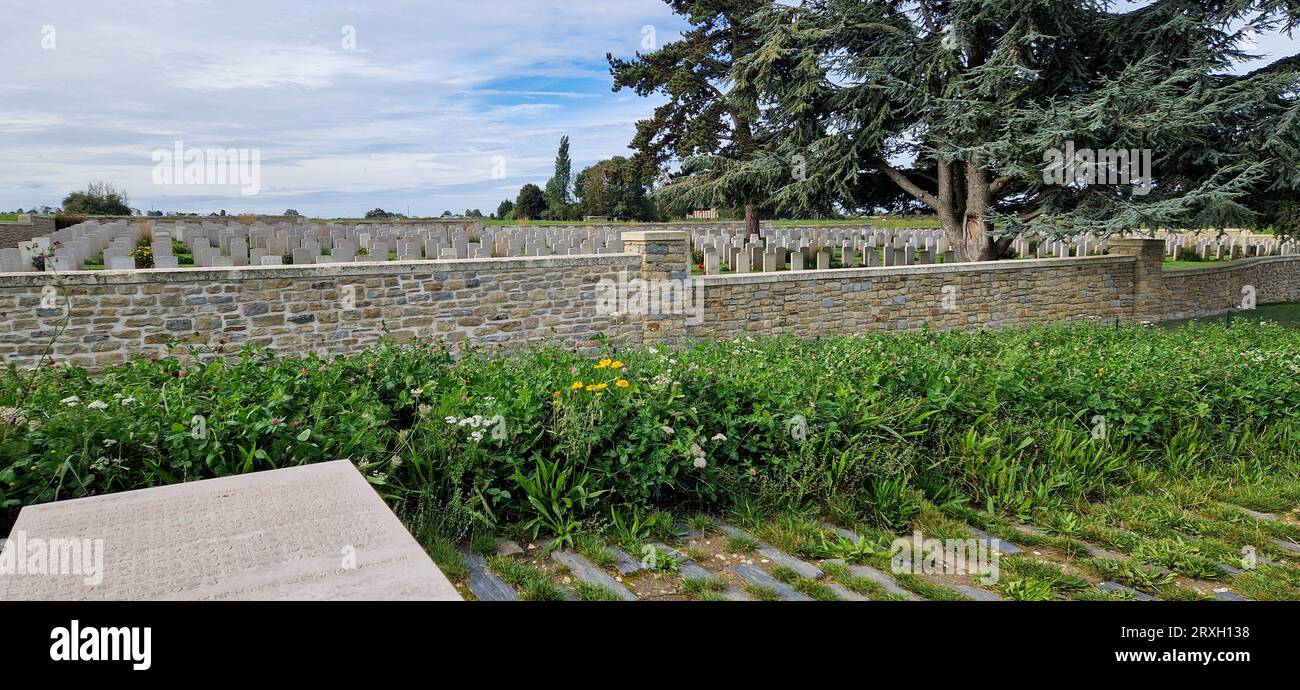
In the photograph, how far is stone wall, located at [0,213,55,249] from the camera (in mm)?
23047

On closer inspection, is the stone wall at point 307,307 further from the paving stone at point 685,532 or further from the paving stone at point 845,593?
the paving stone at point 845,593

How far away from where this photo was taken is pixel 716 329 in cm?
1198

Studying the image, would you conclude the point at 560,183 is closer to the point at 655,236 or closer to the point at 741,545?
the point at 655,236

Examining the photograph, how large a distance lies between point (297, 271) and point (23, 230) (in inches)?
819

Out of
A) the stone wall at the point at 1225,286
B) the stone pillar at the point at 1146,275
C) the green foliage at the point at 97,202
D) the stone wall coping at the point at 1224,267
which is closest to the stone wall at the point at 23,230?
the green foliage at the point at 97,202

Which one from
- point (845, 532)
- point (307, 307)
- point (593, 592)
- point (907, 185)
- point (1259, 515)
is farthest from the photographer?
point (907, 185)

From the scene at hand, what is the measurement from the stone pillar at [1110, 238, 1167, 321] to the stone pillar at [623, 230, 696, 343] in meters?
9.74

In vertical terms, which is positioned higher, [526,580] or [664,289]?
[664,289]

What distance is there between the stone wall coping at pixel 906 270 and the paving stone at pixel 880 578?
848 cm

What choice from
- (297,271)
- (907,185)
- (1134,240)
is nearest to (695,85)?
(907,185)

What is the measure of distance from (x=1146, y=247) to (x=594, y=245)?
11639 millimetres

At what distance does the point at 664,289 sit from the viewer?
1188 cm
